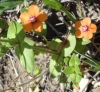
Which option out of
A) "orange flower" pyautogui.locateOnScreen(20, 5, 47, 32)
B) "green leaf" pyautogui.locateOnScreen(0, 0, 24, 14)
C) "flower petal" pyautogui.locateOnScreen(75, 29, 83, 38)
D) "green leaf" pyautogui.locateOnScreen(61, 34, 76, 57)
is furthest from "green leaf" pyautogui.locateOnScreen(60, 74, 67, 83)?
"green leaf" pyautogui.locateOnScreen(0, 0, 24, 14)

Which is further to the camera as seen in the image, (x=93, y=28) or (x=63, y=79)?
(x=63, y=79)

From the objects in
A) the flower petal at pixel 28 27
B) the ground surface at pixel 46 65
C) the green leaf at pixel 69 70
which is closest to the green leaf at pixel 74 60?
the green leaf at pixel 69 70

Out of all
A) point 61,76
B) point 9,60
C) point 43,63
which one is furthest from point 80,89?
point 9,60

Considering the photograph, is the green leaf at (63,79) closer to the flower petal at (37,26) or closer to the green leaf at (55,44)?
the green leaf at (55,44)

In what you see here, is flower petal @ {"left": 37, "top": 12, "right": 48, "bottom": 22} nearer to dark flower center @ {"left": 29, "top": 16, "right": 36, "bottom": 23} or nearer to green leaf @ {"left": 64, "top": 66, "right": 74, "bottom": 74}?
dark flower center @ {"left": 29, "top": 16, "right": 36, "bottom": 23}

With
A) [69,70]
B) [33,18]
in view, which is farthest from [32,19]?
[69,70]

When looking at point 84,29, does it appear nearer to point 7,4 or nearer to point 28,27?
point 28,27
